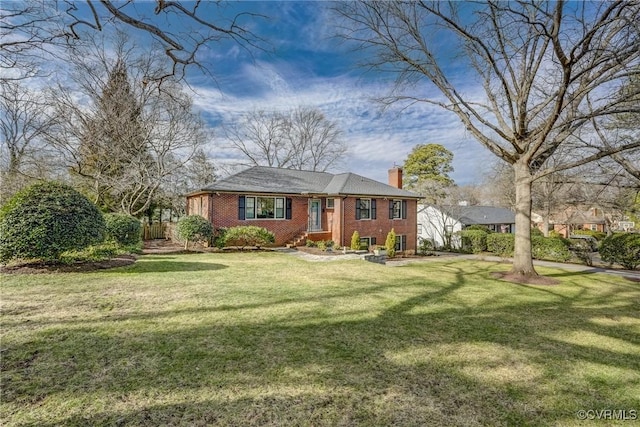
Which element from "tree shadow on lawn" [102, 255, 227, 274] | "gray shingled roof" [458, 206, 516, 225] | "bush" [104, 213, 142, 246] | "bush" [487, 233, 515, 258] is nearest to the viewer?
"tree shadow on lawn" [102, 255, 227, 274]

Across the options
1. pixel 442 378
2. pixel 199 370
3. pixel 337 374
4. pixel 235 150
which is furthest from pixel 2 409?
pixel 235 150

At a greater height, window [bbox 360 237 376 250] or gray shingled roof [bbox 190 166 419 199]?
gray shingled roof [bbox 190 166 419 199]

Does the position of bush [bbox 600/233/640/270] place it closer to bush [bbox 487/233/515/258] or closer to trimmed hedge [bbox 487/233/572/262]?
trimmed hedge [bbox 487/233/572/262]

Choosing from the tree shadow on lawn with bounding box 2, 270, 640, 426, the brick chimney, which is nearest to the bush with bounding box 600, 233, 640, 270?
the brick chimney

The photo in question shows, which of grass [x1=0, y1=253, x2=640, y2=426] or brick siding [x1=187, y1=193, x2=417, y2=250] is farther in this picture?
brick siding [x1=187, y1=193, x2=417, y2=250]

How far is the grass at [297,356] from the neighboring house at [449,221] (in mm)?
19748

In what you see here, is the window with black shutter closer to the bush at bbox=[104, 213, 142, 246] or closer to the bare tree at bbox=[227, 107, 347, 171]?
the bush at bbox=[104, 213, 142, 246]

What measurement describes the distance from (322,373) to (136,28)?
562 cm

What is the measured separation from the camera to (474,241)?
22.0 m

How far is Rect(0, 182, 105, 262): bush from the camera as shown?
7.15m

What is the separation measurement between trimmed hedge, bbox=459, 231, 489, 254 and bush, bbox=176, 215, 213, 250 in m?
17.6

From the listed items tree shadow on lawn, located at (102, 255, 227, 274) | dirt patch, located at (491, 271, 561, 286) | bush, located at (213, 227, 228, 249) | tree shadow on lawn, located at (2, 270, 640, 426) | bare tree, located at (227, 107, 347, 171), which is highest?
bare tree, located at (227, 107, 347, 171)

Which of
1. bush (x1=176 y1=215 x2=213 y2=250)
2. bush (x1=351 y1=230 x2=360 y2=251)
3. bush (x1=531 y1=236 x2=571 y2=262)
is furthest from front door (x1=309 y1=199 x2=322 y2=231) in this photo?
bush (x1=531 y1=236 x2=571 y2=262)

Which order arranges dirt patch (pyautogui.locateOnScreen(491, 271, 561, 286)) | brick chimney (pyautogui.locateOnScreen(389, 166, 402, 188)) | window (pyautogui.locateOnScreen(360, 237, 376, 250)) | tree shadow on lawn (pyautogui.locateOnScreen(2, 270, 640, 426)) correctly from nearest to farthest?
tree shadow on lawn (pyautogui.locateOnScreen(2, 270, 640, 426)) < dirt patch (pyautogui.locateOnScreen(491, 271, 561, 286)) < window (pyautogui.locateOnScreen(360, 237, 376, 250)) < brick chimney (pyautogui.locateOnScreen(389, 166, 402, 188))
